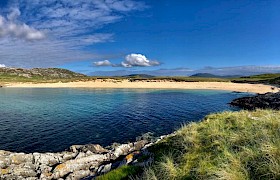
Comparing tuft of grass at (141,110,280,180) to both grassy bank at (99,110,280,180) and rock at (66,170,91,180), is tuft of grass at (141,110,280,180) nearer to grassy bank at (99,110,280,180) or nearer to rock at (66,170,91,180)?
grassy bank at (99,110,280,180)

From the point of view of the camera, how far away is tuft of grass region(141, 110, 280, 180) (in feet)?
22.6

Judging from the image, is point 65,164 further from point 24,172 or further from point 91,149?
point 91,149

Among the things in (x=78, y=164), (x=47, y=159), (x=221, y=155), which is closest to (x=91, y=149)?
(x=47, y=159)

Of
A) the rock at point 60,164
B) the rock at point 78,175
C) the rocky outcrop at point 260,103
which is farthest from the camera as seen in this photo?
the rocky outcrop at point 260,103

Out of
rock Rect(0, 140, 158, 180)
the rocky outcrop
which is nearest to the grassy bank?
rock Rect(0, 140, 158, 180)

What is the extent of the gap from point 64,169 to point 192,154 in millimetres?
7699

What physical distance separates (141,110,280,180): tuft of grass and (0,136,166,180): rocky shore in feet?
5.41

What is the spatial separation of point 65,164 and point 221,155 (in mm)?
9142

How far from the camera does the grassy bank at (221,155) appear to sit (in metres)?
6.89

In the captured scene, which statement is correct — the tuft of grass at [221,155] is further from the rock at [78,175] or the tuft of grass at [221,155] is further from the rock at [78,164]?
the rock at [78,164]

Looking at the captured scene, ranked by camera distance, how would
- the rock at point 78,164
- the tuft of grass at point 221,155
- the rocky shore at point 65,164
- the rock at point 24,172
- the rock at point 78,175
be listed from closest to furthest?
the tuft of grass at point 221,155 → the rock at point 78,175 → the rocky shore at point 65,164 → the rock at point 24,172 → the rock at point 78,164

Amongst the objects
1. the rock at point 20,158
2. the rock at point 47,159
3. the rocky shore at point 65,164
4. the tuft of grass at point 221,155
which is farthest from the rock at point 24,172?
the tuft of grass at point 221,155

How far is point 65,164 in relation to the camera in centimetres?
1358

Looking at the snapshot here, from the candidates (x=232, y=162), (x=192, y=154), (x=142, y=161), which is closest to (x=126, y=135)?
(x=142, y=161)
